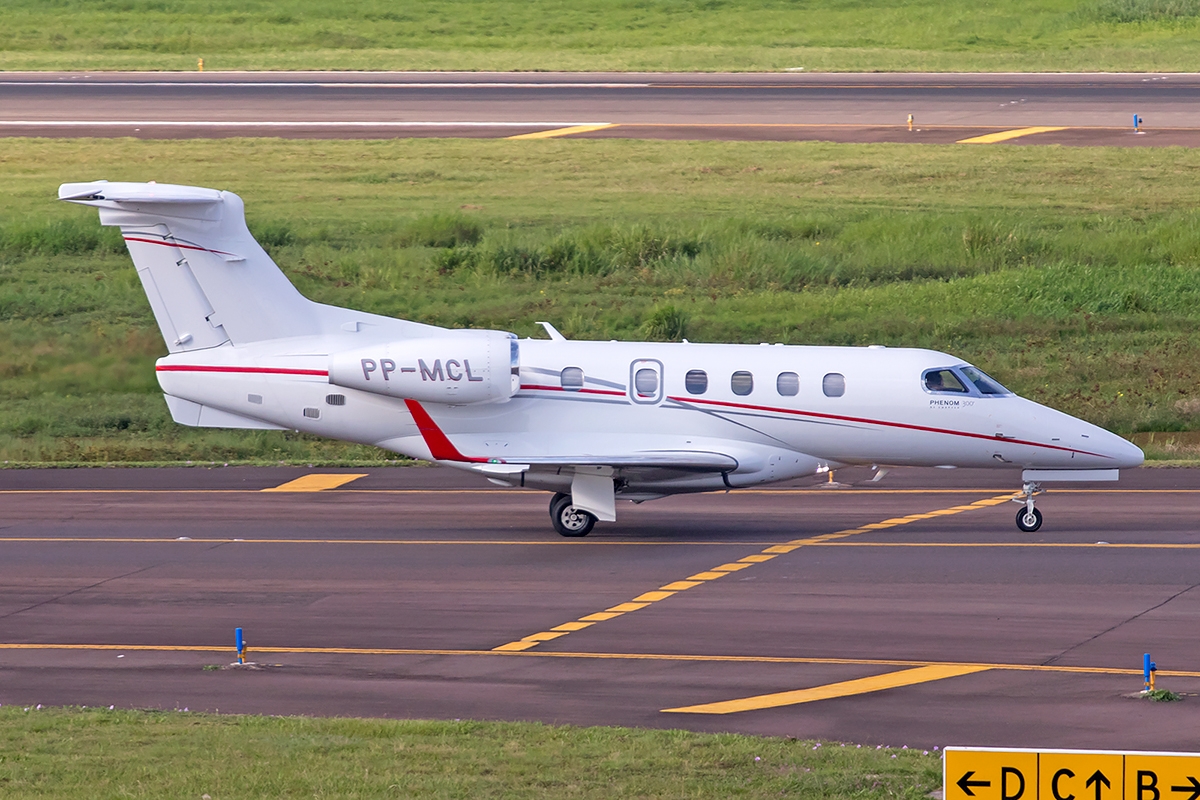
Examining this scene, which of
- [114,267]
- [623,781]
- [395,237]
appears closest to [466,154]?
[395,237]

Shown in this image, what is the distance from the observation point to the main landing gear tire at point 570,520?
24.7 m

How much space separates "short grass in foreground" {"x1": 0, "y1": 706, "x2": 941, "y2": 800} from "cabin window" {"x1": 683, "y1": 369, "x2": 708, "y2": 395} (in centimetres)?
999

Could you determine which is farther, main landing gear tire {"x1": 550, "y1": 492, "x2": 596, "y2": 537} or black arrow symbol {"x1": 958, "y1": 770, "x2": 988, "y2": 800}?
main landing gear tire {"x1": 550, "y1": 492, "x2": 596, "y2": 537}

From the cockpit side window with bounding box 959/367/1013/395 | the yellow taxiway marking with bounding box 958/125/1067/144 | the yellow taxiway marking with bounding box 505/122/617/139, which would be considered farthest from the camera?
the yellow taxiway marking with bounding box 505/122/617/139

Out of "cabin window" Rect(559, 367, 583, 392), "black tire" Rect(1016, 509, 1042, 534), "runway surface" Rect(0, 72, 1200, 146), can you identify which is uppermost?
"runway surface" Rect(0, 72, 1200, 146)

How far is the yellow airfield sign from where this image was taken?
7.19 meters

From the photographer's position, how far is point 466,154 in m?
53.2

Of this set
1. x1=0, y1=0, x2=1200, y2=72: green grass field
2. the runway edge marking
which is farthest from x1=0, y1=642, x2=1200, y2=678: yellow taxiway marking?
x1=0, y1=0, x2=1200, y2=72: green grass field

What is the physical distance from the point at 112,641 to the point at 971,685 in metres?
9.83

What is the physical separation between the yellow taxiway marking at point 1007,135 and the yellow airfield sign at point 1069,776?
4755 centimetres

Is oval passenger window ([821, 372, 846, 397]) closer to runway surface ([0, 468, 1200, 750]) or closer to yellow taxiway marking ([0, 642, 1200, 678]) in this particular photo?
runway surface ([0, 468, 1200, 750])

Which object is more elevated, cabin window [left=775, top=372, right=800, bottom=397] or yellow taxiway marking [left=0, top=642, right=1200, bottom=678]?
cabin window [left=775, top=372, right=800, bottom=397]

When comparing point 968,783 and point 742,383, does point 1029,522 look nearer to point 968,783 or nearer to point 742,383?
point 742,383

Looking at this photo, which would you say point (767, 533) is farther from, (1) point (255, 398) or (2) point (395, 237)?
(2) point (395, 237)
